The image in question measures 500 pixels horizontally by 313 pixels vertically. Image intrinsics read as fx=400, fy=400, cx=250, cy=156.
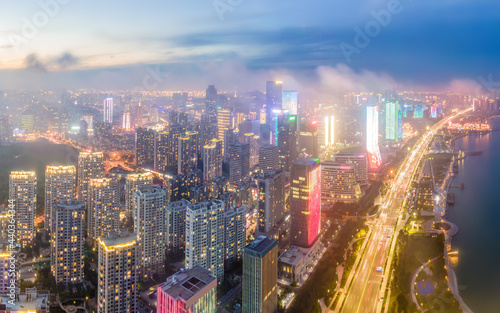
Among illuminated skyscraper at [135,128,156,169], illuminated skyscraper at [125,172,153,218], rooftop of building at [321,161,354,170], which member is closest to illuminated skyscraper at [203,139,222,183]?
illuminated skyscraper at [135,128,156,169]

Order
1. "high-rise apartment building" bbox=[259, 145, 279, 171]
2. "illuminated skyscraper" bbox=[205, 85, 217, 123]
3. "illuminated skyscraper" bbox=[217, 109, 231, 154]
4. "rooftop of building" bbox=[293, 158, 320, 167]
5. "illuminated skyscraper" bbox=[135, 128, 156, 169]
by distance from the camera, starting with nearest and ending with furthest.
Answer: "rooftop of building" bbox=[293, 158, 320, 167] → "high-rise apartment building" bbox=[259, 145, 279, 171] → "illuminated skyscraper" bbox=[135, 128, 156, 169] → "illuminated skyscraper" bbox=[217, 109, 231, 154] → "illuminated skyscraper" bbox=[205, 85, 217, 123]

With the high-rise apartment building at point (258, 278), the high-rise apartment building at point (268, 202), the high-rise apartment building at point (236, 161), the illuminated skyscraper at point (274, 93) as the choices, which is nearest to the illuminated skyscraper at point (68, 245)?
the high-rise apartment building at point (258, 278)

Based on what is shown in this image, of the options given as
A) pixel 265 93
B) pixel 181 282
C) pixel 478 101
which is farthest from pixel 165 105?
pixel 478 101

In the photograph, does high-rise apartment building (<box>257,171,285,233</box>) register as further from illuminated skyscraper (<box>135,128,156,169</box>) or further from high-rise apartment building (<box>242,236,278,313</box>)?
illuminated skyscraper (<box>135,128,156,169</box>)

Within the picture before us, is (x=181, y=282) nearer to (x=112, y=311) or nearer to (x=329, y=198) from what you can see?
(x=112, y=311)

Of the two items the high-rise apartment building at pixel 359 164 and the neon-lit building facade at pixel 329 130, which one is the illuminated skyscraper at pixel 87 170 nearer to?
the high-rise apartment building at pixel 359 164

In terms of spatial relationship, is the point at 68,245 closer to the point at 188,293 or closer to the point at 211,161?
the point at 188,293
